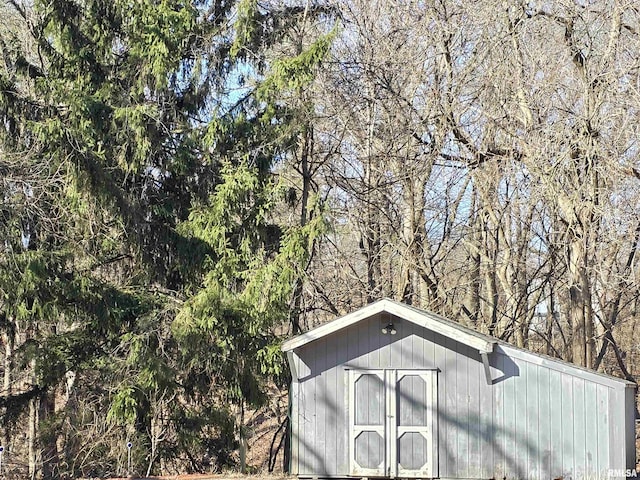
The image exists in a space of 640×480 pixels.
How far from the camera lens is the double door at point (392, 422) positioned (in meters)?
12.1

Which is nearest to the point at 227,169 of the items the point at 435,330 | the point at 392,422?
the point at 435,330

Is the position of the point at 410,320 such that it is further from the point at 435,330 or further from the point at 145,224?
the point at 145,224

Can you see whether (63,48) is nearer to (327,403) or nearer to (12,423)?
(12,423)

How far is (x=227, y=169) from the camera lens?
15.7 m

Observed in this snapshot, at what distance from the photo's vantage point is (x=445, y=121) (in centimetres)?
1600

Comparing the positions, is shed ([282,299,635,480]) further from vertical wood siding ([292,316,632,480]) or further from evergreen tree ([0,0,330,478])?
evergreen tree ([0,0,330,478])

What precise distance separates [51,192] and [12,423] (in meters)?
4.26

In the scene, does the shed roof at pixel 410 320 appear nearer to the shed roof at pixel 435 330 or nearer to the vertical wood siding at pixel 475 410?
the shed roof at pixel 435 330

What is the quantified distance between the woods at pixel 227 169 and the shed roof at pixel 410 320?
2326 mm

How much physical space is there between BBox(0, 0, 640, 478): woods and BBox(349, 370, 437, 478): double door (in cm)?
285

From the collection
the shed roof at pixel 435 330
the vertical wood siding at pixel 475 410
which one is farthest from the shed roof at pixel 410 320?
the vertical wood siding at pixel 475 410

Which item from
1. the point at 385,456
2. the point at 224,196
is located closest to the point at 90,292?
the point at 224,196

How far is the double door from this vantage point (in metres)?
12.1

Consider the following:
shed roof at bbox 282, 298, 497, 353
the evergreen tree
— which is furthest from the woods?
shed roof at bbox 282, 298, 497, 353
